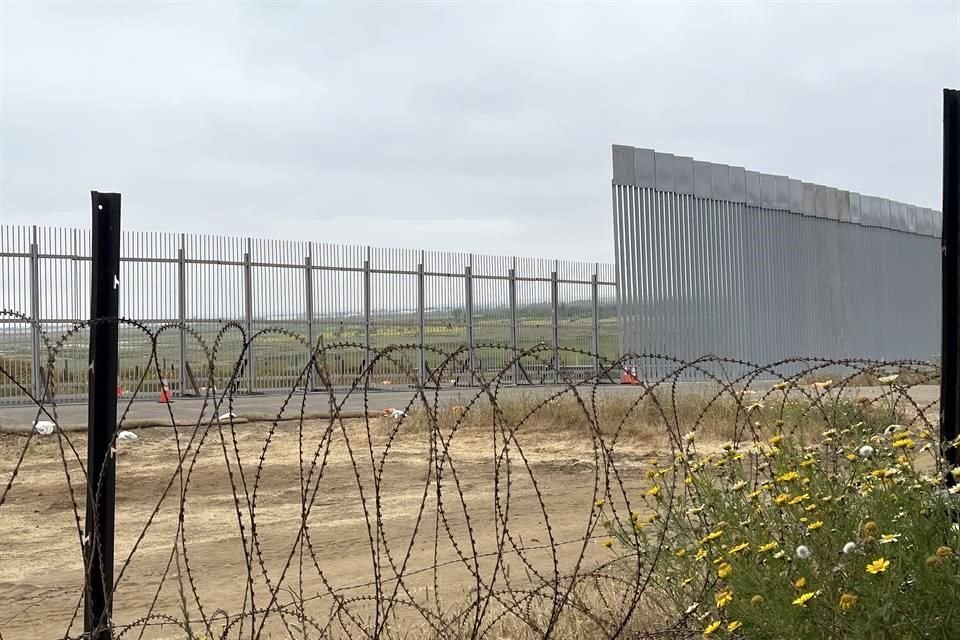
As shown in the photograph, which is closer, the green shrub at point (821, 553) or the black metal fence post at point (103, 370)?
the green shrub at point (821, 553)

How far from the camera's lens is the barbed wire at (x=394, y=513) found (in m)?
3.62

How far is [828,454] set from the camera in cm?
501

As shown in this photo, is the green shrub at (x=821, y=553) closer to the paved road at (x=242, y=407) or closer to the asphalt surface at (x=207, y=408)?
the paved road at (x=242, y=407)

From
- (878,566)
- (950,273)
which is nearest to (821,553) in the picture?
(878,566)

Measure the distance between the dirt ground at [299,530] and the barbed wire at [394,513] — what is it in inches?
1.2

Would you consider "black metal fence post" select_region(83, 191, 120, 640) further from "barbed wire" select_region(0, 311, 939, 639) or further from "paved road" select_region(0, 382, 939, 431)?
"paved road" select_region(0, 382, 939, 431)

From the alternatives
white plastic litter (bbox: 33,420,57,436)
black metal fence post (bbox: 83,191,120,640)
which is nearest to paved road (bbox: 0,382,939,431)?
white plastic litter (bbox: 33,420,57,436)

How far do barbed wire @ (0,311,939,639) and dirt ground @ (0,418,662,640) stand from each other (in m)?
0.03

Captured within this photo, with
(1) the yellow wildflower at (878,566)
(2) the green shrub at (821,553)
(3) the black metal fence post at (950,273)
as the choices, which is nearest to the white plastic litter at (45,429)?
(2) the green shrub at (821,553)

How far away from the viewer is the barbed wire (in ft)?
11.9

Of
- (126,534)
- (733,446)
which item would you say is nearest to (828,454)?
(733,446)

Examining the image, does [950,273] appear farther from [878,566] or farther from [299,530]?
[299,530]

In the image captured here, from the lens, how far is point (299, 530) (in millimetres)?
5562

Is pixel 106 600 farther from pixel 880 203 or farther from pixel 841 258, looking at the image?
pixel 880 203
